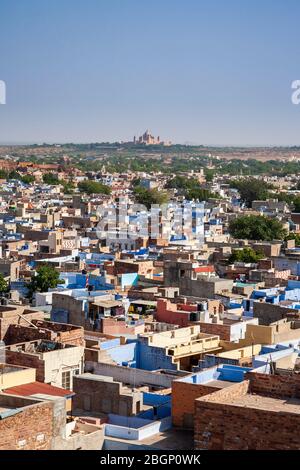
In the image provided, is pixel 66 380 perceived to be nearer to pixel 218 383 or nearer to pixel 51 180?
pixel 218 383

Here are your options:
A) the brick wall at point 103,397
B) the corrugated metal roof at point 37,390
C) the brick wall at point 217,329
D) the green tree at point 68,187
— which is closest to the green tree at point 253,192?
the green tree at point 68,187

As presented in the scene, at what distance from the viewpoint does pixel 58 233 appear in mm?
37812

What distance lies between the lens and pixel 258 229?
1732 inches

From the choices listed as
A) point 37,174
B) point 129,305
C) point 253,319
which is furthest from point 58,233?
point 37,174

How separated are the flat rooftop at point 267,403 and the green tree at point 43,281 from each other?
571 inches

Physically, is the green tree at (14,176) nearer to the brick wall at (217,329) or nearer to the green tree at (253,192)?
the green tree at (253,192)

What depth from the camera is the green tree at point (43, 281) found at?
26109mm

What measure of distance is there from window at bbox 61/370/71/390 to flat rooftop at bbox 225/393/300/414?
3.96 metres

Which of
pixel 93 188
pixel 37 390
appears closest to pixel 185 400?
pixel 37 390

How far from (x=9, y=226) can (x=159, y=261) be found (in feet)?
47.8

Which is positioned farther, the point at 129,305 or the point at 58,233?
the point at 58,233

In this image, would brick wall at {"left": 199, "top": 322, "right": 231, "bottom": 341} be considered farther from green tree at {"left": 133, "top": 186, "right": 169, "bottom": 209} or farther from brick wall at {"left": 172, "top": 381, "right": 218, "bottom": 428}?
green tree at {"left": 133, "top": 186, "right": 169, "bottom": 209}

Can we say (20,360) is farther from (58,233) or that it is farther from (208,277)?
(58,233)

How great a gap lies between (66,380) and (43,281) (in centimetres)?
1111
